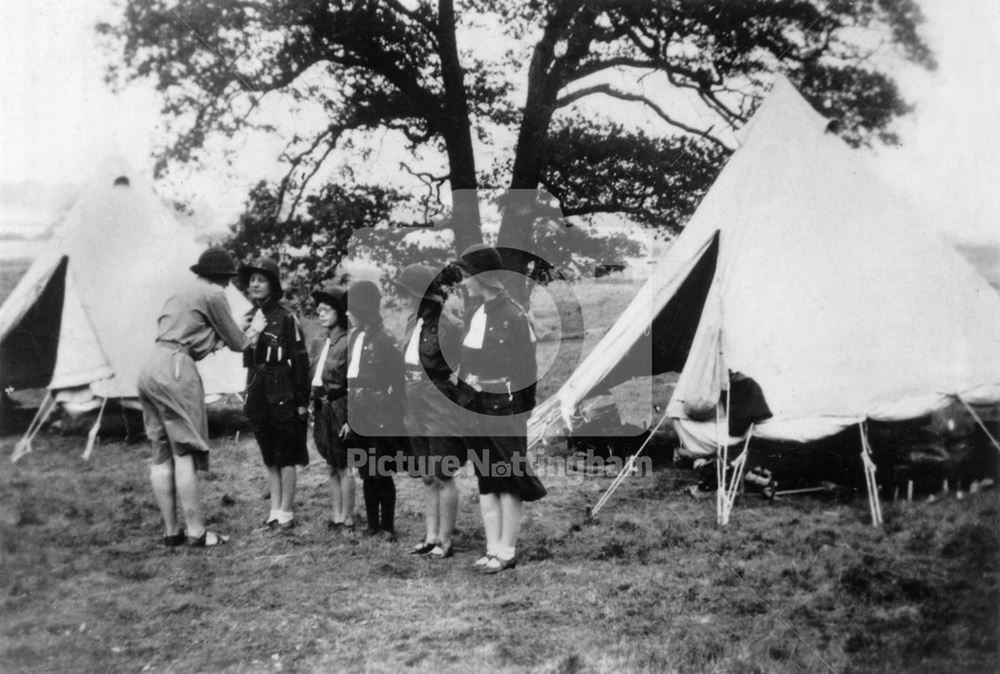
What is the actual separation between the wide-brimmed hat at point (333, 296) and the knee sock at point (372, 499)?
0.97 metres

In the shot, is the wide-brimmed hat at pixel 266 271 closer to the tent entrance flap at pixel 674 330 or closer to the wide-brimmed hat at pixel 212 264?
the wide-brimmed hat at pixel 212 264

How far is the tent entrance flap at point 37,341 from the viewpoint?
6230 mm

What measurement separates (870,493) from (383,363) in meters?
2.82

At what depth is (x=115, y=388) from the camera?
605 centimetres

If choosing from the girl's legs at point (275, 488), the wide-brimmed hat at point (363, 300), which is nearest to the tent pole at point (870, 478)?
the wide-brimmed hat at point (363, 300)

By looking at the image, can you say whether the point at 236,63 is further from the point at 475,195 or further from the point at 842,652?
the point at 842,652

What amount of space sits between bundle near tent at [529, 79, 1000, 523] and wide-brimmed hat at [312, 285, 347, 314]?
1911 mm

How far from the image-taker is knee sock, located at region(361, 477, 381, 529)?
412 centimetres

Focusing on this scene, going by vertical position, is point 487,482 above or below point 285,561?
above

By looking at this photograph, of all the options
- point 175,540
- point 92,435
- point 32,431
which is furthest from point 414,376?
point 32,431

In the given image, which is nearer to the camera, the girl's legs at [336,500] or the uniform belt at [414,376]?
the uniform belt at [414,376]

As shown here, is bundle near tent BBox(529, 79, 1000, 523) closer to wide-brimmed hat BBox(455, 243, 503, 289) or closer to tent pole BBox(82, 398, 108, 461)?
wide-brimmed hat BBox(455, 243, 503, 289)

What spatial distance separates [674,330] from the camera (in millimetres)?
5844

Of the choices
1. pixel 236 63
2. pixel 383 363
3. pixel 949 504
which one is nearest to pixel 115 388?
pixel 236 63
